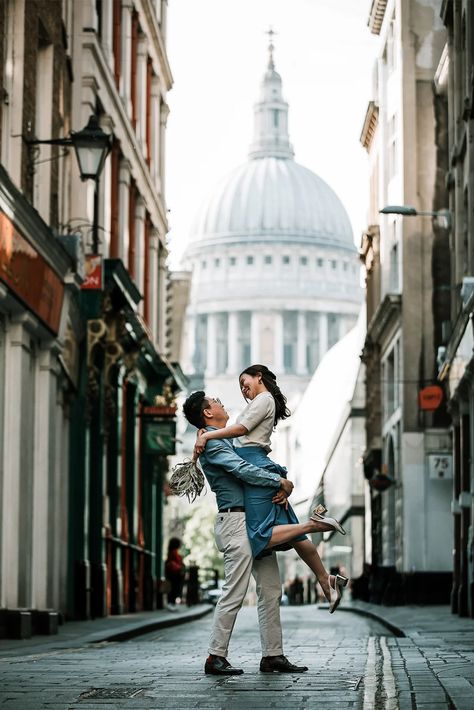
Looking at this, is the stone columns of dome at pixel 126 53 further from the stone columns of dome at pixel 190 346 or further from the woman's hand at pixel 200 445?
the stone columns of dome at pixel 190 346

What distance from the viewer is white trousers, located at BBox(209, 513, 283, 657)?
10.8m

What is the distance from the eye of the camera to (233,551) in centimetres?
1087

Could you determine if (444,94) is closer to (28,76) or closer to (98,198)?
(98,198)

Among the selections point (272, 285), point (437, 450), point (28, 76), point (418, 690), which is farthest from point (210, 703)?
point (272, 285)

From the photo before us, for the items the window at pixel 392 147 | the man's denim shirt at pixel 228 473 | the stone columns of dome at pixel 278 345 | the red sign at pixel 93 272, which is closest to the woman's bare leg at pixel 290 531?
the man's denim shirt at pixel 228 473

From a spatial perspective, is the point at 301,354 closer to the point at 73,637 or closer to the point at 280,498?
the point at 73,637

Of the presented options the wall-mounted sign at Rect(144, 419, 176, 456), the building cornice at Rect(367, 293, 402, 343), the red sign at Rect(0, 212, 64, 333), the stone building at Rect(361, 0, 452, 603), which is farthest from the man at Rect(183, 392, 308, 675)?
the building cornice at Rect(367, 293, 402, 343)

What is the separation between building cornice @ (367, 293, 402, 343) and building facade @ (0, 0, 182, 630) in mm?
7312

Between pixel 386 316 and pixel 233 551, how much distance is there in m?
40.9

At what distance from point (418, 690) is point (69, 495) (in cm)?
1757

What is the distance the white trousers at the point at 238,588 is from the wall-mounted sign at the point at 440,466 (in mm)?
35644

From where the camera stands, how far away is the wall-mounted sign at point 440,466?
46438 mm

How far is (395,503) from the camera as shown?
51.8 metres

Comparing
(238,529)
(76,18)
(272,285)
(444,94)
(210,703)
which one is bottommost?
(210,703)
